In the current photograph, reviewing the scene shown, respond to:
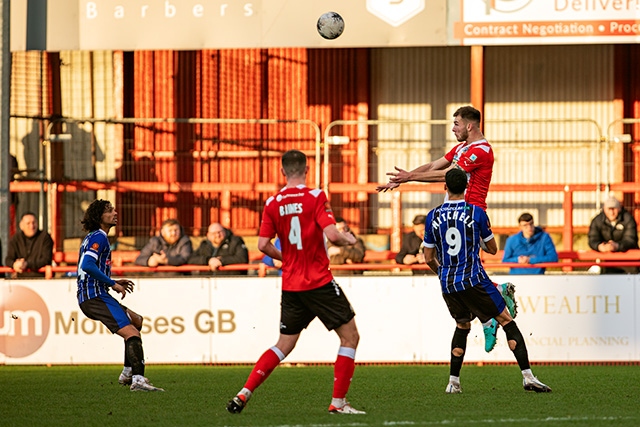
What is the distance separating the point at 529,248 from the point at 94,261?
6.26 meters

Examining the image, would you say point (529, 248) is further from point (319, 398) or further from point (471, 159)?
point (319, 398)

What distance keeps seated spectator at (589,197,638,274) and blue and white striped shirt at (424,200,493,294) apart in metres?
5.70

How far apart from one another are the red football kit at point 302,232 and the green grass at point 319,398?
3.20 ft

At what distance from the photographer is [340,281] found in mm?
14742

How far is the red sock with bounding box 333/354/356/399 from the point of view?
873 cm

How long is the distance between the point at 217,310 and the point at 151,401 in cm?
451

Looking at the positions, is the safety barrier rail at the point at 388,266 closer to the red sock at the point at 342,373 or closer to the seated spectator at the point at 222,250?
the seated spectator at the point at 222,250

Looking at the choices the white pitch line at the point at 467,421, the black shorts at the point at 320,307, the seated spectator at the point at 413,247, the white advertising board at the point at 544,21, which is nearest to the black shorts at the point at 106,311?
the black shorts at the point at 320,307

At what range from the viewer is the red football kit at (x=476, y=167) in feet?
34.2

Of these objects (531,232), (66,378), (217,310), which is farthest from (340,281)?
(66,378)

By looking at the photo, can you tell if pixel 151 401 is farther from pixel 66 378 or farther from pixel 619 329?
pixel 619 329

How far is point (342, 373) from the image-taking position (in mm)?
8734

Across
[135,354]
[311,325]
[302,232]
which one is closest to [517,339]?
[302,232]

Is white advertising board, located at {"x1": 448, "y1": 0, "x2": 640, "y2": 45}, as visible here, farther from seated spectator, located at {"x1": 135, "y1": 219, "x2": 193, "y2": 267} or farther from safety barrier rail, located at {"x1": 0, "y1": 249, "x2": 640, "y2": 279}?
seated spectator, located at {"x1": 135, "y1": 219, "x2": 193, "y2": 267}
